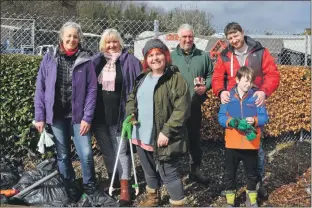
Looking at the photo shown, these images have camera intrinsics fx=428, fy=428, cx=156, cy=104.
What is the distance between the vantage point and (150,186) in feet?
14.9

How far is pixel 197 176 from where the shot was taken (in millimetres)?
5492

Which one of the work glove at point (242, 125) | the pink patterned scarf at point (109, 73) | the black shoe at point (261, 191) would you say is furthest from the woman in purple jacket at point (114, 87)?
the black shoe at point (261, 191)

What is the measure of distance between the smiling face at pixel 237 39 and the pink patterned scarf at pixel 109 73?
4.08ft

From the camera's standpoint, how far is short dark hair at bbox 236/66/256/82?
4.39m

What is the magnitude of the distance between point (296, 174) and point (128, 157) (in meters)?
2.65

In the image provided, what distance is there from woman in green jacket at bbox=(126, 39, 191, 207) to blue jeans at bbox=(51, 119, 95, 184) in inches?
23.0

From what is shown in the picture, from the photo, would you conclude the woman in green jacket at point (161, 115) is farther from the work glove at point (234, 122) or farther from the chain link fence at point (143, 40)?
the chain link fence at point (143, 40)

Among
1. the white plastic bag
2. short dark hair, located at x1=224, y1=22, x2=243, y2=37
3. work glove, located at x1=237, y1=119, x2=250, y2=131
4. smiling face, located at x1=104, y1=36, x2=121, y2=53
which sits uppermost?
short dark hair, located at x1=224, y1=22, x2=243, y2=37

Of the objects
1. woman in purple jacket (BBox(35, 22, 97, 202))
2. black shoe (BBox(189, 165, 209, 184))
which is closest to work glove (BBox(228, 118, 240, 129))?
black shoe (BBox(189, 165, 209, 184))

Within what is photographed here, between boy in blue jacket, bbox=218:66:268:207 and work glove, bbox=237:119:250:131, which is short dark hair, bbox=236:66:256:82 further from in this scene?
work glove, bbox=237:119:250:131

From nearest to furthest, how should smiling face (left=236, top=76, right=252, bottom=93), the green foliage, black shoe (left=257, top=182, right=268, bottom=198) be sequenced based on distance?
smiling face (left=236, top=76, right=252, bottom=93) < black shoe (left=257, top=182, right=268, bottom=198) < the green foliage

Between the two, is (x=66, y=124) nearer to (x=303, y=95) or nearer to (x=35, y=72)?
(x=35, y=72)

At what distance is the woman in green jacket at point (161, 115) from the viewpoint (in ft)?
13.6

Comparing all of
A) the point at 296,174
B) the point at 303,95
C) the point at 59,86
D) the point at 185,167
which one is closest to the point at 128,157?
the point at 59,86
